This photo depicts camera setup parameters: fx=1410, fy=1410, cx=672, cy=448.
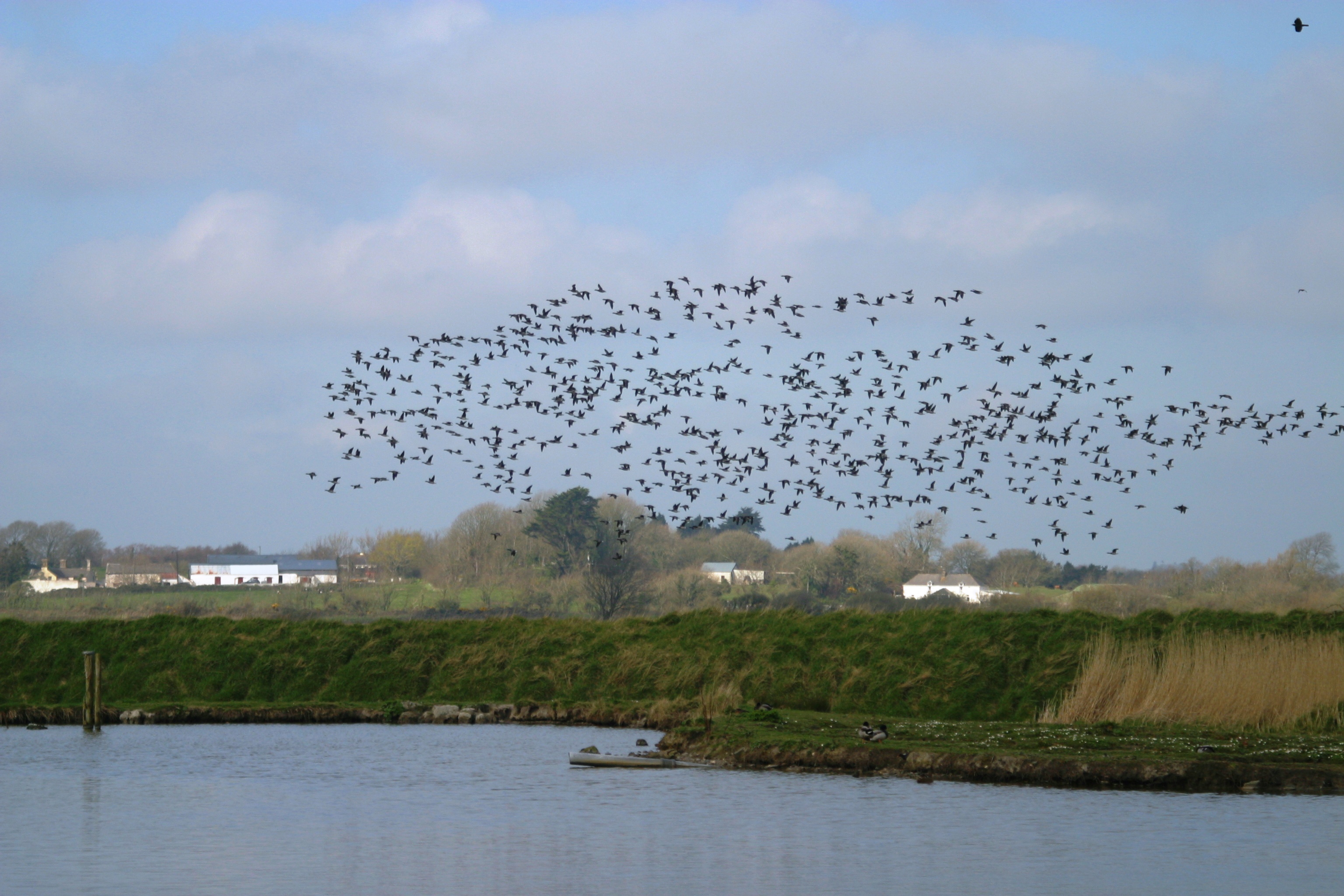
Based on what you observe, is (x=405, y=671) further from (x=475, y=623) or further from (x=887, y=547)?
(x=887, y=547)

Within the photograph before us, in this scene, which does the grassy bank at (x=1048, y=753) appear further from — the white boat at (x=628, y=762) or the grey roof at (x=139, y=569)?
the grey roof at (x=139, y=569)

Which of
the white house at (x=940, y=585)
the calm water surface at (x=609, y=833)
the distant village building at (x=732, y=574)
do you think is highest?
the distant village building at (x=732, y=574)

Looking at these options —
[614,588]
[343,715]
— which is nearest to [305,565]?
[614,588]

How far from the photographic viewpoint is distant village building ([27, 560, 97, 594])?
137 m

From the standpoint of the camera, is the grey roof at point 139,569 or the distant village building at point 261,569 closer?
the grey roof at point 139,569

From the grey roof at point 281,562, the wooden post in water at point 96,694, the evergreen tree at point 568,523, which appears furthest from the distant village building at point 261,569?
the wooden post in water at point 96,694

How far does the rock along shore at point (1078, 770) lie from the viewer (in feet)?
85.9

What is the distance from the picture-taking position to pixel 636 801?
27500 mm

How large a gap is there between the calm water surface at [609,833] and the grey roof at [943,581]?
294 ft

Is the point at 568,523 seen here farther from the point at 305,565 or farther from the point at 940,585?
the point at 305,565

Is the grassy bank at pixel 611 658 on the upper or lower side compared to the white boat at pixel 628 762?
upper

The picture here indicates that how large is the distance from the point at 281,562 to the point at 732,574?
75464 millimetres

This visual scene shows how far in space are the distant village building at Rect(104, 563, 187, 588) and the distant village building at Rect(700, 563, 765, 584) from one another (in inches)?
2192

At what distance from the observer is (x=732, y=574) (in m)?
124
